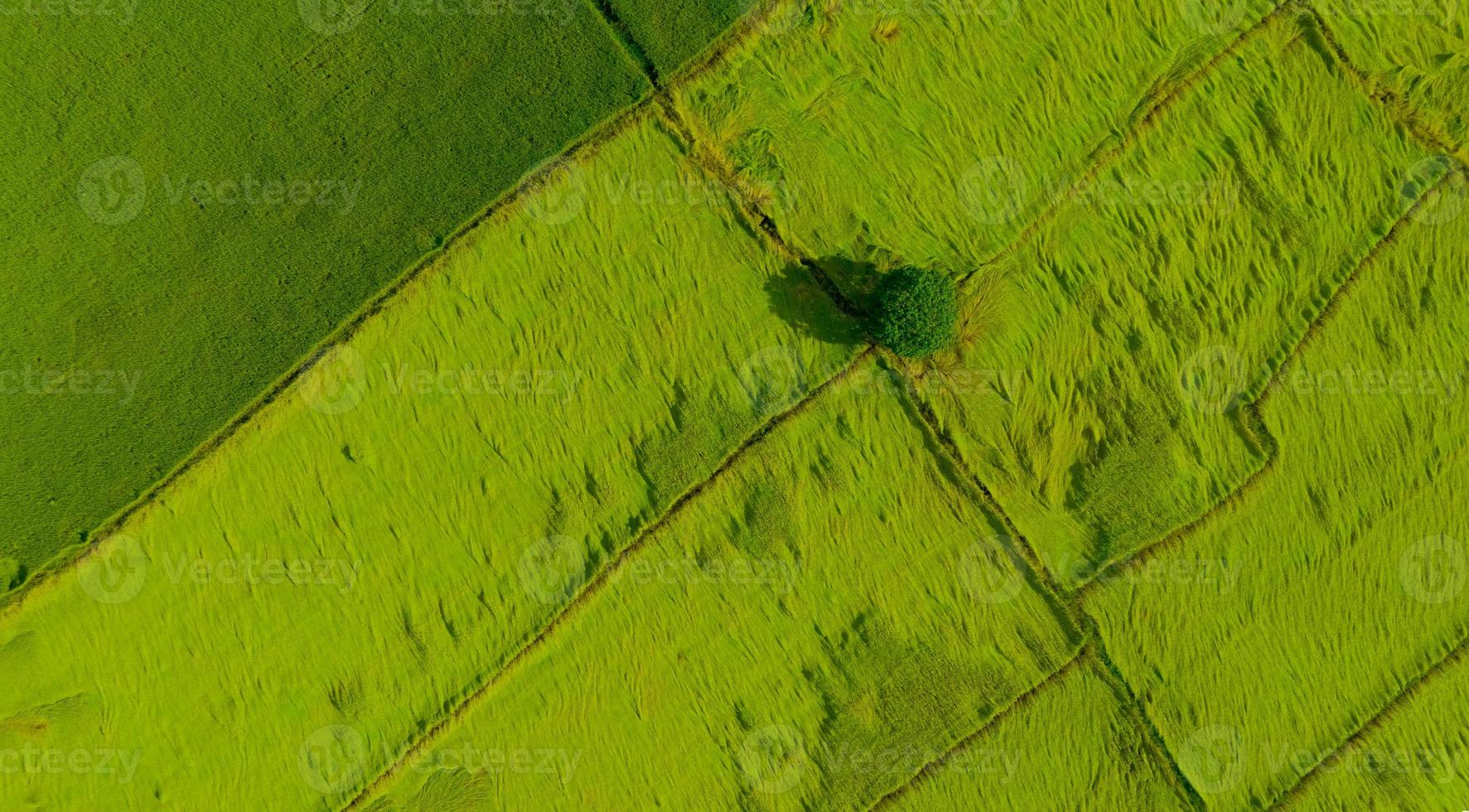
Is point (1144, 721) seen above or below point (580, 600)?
below

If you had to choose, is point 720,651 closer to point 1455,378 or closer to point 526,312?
point 526,312

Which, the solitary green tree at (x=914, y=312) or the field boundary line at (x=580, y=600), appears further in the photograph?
the field boundary line at (x=580, y=600)

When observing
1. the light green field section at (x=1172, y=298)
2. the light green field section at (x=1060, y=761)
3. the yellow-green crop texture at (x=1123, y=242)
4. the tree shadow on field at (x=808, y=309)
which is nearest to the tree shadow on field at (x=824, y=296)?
the tree shadow on field at (x=808, y=309)

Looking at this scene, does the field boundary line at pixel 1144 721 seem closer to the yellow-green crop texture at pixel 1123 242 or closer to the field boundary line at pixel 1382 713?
the yellow-green crop texture at pixel 1123 242

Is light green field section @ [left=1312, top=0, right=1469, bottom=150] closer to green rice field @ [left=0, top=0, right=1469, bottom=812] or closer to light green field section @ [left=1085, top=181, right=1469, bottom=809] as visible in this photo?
green rice field @ [left=0, top=0, right=1469, bottom=812]

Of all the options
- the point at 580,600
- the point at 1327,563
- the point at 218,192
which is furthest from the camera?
the point at 1327,563

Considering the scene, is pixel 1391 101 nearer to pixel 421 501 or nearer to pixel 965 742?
pixel 965 742

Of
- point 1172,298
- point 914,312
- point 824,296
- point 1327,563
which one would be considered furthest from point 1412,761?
Result: point 824,296
